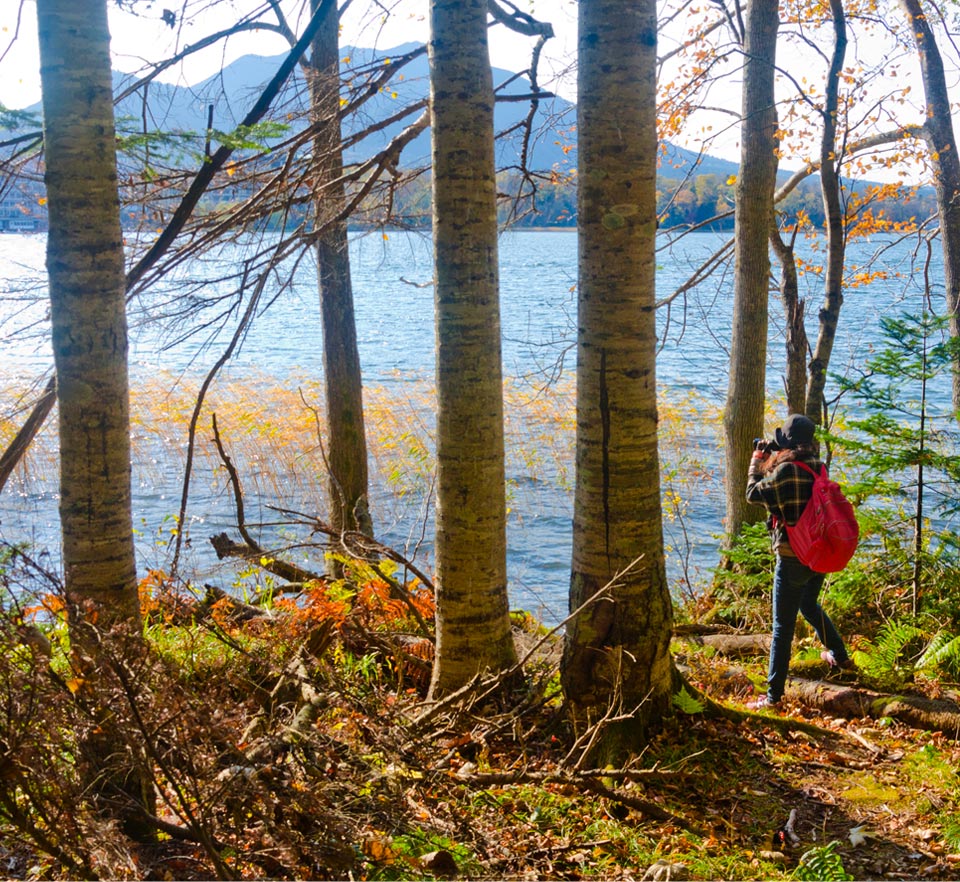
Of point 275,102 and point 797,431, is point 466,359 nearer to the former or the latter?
point 797,431

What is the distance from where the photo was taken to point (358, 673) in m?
5.22

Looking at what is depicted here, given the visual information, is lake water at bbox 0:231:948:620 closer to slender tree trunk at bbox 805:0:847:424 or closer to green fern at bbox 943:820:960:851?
Result: slender tree trunk at bbox 805:0:847:424

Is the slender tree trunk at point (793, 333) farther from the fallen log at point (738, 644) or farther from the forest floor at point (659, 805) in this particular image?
the forest floor at point (659, 805)

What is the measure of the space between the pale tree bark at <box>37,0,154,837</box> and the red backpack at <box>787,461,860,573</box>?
374 centimetres

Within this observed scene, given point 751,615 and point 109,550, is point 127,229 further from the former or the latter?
point 751,615

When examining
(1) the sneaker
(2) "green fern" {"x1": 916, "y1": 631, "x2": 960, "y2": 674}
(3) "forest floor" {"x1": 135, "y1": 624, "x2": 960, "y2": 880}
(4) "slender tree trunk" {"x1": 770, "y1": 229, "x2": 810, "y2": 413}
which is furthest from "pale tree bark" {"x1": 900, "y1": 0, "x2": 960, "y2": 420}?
(3) "forest floor" {"x1": 135, "y1": 624, "x2": 960, "y2": 880}

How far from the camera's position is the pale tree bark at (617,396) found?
404 cm

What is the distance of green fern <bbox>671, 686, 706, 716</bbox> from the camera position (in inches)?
176

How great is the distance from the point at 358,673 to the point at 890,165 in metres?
9.35

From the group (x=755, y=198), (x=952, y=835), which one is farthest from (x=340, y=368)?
(x=952, y=835)

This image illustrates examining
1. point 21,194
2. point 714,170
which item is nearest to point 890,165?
point 714,170

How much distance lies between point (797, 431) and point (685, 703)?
1821 mm

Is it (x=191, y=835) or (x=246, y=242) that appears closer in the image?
(x=191, y=835)

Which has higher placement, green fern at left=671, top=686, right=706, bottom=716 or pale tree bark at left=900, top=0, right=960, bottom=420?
pale tree bark at left=900, top=0, right=960, bottom=420
